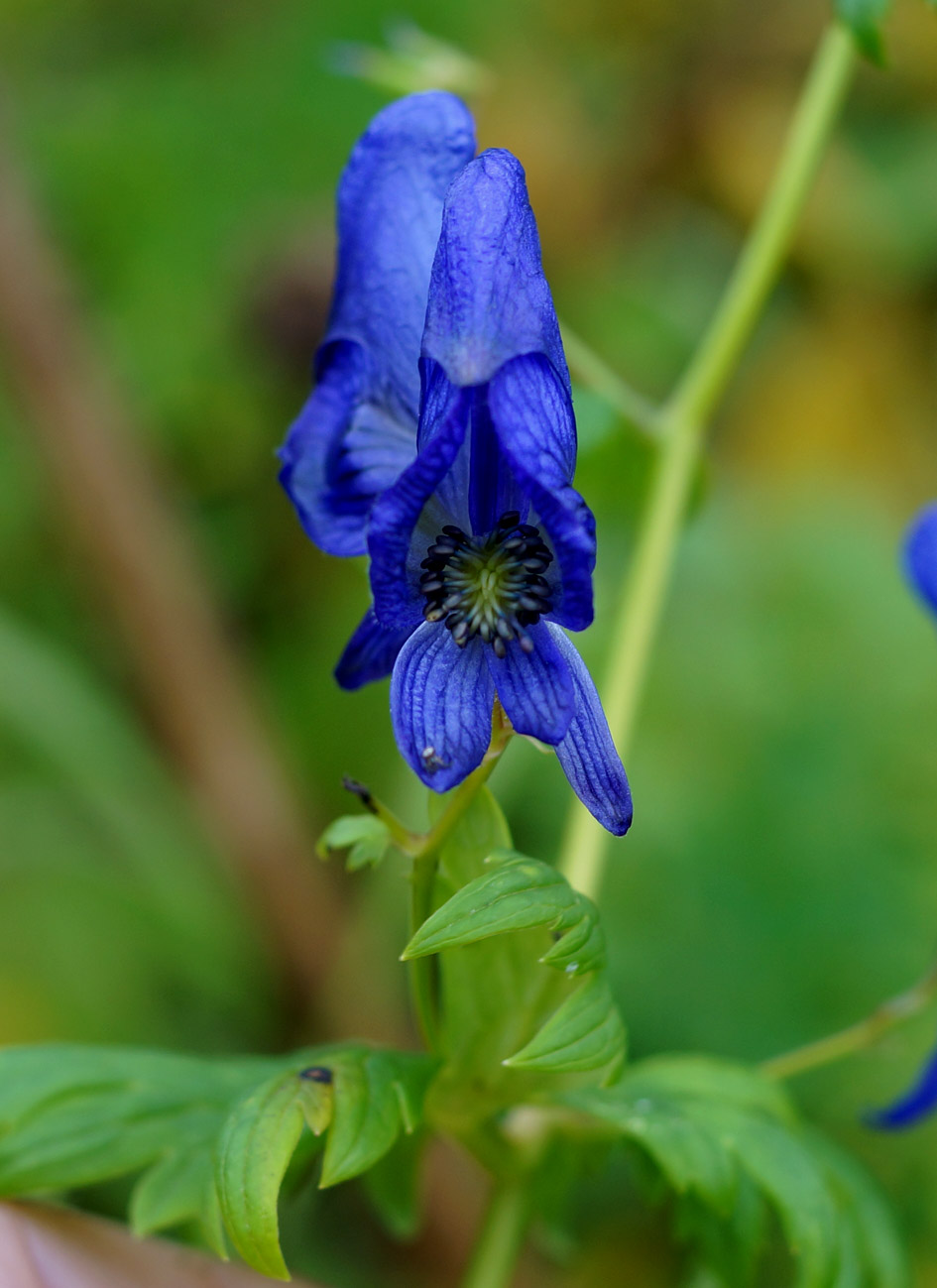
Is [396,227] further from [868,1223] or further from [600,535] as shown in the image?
[600,535]

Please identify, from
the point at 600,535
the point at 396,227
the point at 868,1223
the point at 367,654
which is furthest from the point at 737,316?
the point at 600,535

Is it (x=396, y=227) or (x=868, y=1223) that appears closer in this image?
(x=396, y=227)

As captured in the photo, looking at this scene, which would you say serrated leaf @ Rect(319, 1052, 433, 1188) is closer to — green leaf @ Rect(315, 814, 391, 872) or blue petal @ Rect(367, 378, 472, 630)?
green leaf @ Rect(315, 814, 391, 872)

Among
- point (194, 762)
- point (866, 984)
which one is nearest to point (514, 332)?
point (866, 984)

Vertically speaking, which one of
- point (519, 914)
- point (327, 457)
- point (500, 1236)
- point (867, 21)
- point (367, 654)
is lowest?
point (500, 1236)

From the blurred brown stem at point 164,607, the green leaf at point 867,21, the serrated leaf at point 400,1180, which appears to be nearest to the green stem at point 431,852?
the serrated leaf at point 400,1180

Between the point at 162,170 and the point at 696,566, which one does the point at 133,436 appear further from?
the point at 696,566

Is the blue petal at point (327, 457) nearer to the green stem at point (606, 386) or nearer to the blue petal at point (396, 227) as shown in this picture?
the blue petal at point (396, 227)
